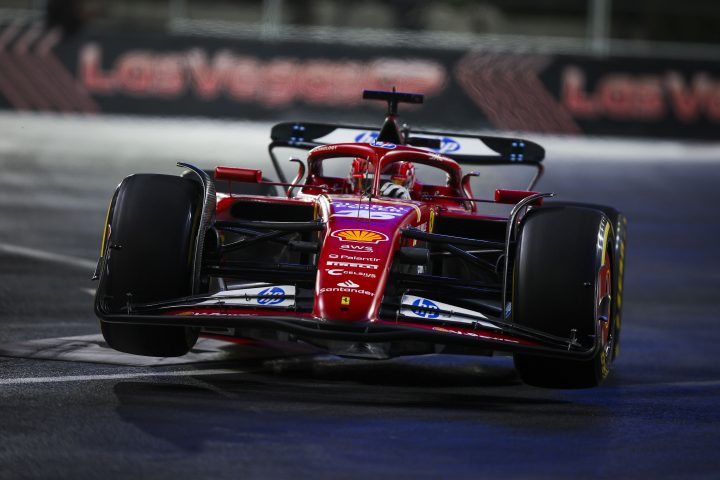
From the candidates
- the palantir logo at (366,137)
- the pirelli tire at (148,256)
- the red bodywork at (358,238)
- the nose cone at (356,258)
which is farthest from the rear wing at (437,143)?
the pirelli tire at (148,256)

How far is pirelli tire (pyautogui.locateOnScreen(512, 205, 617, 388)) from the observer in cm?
702

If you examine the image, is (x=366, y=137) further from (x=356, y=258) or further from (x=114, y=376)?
(x=114, y=376)

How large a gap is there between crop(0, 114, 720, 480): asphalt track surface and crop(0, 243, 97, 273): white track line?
0.03m

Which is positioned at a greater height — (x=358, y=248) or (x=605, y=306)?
(x=358, y=248)

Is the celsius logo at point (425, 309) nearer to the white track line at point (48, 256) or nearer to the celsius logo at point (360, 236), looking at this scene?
the celsius logo at point (360, 236)

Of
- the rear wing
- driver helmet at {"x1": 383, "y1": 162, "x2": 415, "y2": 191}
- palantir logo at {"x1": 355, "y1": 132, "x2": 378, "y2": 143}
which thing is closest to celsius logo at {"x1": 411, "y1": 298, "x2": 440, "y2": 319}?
driver helmet at {"x1": 383, "y1": 162, "x2": 415, "y2": 191}

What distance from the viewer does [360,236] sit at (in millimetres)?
7211

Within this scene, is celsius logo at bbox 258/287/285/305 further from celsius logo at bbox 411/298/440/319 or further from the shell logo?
celsius logo at bbox 411/298/440/319

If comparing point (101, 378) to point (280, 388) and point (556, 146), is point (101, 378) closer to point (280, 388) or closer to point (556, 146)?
point (280, 388)

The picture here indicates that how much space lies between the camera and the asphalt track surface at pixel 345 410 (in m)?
5.46

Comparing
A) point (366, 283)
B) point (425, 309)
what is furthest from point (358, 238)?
point (425, 309)

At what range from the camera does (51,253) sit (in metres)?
12.3

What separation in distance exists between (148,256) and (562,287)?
2.17 meters

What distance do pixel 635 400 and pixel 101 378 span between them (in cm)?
284
